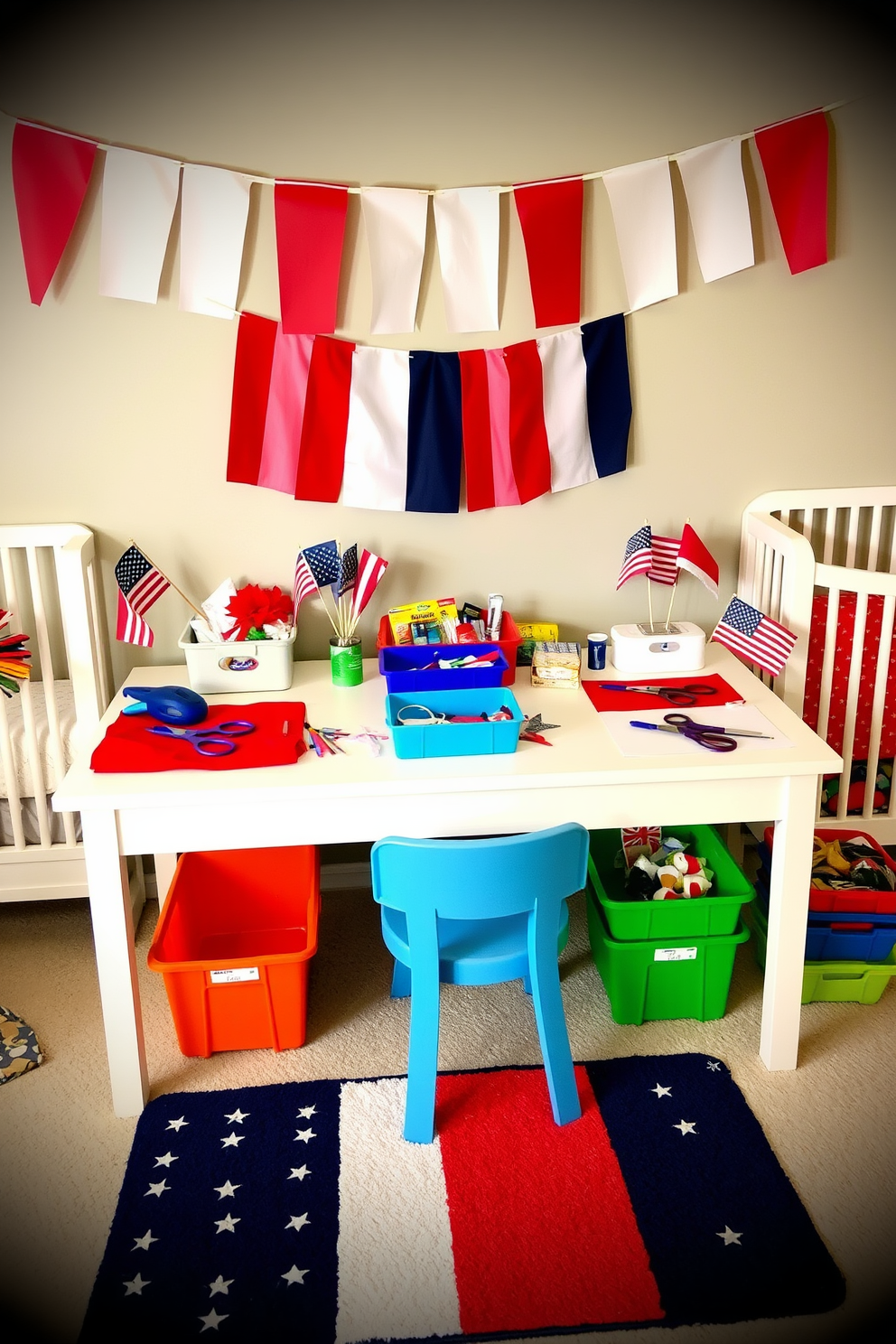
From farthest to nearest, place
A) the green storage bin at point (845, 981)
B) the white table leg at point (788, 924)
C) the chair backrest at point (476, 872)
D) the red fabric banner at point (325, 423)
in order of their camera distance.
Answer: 1. the red fabric banner at point (325, 423)
2. the green storage bin at point (845, 981)
3. the white table leg at point (788, 924)
4. the chair backrest at point (476, 872)

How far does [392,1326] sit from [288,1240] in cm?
23

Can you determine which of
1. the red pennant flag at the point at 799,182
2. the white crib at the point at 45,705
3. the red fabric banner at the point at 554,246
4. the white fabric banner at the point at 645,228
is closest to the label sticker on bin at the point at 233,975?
the white crib at the point at 45,705

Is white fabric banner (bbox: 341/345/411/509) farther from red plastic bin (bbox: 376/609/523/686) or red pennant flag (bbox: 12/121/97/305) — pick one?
red pennant flag (bbox: 12/121/97/305)

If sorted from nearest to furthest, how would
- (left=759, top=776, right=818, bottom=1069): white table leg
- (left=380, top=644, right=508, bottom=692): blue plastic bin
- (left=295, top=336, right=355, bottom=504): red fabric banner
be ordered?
(left=759, top=776, right=818, bottom=1069): white table leg
(left=380, top=644, right=508, bottom=692): blue plastic bin
(left=295, top=336, right=355, bottom=504): red fabric banner

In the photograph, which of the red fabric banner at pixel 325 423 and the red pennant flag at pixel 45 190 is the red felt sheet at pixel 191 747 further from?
the red pennant flag at pixel 45 190

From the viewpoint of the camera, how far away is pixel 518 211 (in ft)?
7.25

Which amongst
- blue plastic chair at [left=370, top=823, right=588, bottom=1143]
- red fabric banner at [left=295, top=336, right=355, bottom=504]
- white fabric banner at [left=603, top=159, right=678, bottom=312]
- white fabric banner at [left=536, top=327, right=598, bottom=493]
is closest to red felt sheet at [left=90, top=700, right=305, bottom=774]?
blue plastic chair at [left=370, top=823, right=588, bottom=1143]

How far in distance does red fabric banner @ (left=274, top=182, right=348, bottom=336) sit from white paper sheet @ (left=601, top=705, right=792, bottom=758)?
3.48ft

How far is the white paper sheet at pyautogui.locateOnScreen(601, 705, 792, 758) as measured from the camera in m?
1.91

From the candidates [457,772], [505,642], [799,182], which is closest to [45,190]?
[505,642]

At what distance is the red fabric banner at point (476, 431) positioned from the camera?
91.3 inches

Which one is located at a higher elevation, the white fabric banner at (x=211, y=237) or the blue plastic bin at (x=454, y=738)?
the white fabric banner at (x=211, y=237)

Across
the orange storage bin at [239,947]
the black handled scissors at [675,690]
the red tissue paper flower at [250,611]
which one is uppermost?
the red tissue paper flower at [250,611]

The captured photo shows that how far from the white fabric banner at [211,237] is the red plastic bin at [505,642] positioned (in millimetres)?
765
